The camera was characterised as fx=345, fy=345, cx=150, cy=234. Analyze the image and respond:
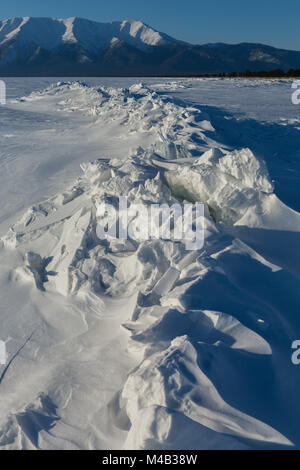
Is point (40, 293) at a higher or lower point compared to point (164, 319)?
lower

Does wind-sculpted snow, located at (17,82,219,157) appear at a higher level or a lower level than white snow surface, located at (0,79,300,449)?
higher

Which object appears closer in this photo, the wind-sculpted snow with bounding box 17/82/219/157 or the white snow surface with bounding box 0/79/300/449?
the white snow surface with bounding box 0/79/300/449

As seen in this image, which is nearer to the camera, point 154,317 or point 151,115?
point 154,317

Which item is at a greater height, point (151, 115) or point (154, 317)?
point (151, 115)

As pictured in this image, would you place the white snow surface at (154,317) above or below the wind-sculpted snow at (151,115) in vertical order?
below

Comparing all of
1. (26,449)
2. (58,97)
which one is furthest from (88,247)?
(58,97)

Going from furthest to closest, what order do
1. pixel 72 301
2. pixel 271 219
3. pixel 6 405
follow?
pixel 271 219 → pixel 72 301 → pixel 6 405

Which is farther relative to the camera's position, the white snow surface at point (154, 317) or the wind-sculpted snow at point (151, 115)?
the wind-sculpted snow at point (151, 115)
